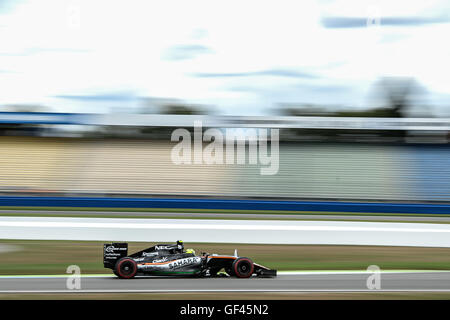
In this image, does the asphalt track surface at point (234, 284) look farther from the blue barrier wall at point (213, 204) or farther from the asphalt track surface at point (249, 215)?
the blue barrier wall at point (213, 204)

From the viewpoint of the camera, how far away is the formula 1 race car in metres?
3.76

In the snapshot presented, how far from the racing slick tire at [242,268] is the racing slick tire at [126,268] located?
774mm

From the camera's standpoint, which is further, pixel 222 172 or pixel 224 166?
pixel 224 166

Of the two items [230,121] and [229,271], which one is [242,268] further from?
[230,121]

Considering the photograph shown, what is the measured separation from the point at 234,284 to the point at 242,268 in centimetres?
14

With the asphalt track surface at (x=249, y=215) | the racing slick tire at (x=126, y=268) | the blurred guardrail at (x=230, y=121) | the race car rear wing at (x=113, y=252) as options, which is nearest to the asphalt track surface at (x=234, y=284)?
the racing slick tire at (x=126, y=268)

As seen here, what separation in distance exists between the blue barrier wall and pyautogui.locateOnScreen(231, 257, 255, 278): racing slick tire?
5616 mm

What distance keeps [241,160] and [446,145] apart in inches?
202

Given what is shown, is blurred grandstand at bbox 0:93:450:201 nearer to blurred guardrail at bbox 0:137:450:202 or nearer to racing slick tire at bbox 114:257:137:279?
blurred guardrail at bbox 0:137:450:202

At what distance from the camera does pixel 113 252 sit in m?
3.58

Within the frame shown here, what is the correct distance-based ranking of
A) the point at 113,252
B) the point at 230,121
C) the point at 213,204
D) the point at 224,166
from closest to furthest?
the point at 113,252
the point at 213,204
the point at 224,166
the point at 230,121

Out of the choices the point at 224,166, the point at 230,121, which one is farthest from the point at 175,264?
the point at 230,121

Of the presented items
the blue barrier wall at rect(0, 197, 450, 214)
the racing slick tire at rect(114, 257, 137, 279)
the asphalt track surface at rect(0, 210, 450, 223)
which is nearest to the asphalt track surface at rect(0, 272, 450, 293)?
the racing slick tire at rect(114, 257, 137, 279)

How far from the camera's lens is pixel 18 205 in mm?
9281
